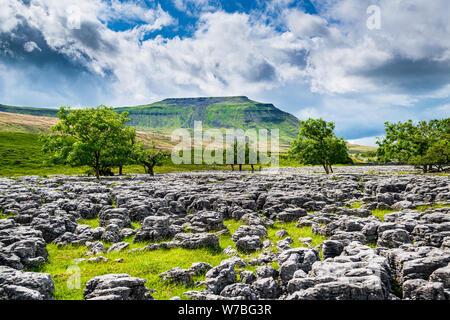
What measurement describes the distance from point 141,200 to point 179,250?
11.9 m

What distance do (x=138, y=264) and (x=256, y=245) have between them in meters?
6.28

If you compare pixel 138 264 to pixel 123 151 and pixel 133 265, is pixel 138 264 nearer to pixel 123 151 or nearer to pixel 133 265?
pixel 133 265

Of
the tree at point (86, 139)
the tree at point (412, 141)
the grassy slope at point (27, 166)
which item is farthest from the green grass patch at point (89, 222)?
the grassy slope at point (27, 166)

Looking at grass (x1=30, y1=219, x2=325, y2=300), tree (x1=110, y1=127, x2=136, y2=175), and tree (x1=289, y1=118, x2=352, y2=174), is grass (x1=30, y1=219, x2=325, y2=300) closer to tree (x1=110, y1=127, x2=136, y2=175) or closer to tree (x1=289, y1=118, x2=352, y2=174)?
tree (x1=110, y1=127, x2=136, y2=175)

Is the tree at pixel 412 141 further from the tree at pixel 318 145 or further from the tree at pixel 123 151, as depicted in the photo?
the tree at pixel 123 151

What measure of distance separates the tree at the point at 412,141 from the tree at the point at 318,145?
1106 cm

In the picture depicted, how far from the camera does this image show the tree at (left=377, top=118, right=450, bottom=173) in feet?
197

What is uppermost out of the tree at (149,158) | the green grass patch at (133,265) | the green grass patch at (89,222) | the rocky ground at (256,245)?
the tree at (149,158)

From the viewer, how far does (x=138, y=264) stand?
11.3 metres

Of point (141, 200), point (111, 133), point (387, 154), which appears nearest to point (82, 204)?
point (141, 200)

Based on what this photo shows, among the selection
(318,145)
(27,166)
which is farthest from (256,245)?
(27,166)

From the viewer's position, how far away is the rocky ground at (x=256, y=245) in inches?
305

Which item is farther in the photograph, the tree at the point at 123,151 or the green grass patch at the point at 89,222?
the tree at the point at 123,151
